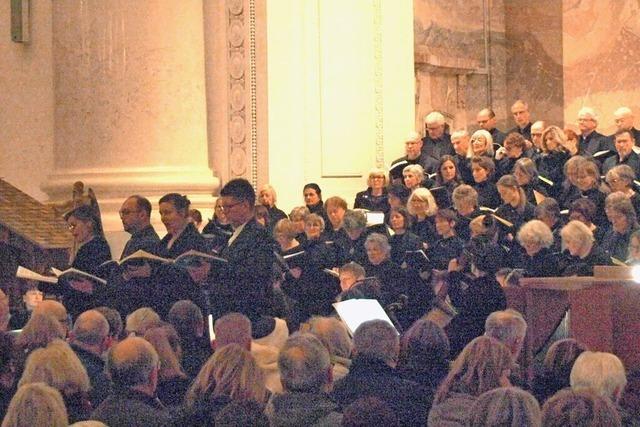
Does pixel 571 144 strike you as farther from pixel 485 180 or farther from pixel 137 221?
pixel 137 221

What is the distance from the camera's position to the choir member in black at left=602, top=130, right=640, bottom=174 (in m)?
12.5

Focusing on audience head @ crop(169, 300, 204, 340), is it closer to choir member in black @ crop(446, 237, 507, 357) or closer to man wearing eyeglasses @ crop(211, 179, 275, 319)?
man wearing eyeglasses @ crop(211, 179, 275, 319)

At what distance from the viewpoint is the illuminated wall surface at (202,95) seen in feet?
44.7

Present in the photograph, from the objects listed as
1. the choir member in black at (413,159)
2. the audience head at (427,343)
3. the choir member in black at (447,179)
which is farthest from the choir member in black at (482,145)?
the audience head at (427,343)

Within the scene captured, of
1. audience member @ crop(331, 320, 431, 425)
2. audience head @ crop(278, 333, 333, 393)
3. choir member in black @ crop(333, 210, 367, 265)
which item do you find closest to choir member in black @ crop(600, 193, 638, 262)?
choir member in black @ crop(333, 210, 367, 265)

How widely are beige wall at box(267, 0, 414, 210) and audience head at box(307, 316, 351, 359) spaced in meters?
6.99

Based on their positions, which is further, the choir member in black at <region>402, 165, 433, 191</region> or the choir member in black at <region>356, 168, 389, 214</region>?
the choir member in black at <region>356, 168, 389, 214</region>

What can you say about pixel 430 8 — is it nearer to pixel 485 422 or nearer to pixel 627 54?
pixel 627 54

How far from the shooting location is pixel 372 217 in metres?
12.3

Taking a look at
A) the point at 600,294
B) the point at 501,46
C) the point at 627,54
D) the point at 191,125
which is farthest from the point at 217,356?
the point at 501,46

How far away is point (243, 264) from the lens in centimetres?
824

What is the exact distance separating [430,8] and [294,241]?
7039 mm

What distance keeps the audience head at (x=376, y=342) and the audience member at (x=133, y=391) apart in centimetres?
87

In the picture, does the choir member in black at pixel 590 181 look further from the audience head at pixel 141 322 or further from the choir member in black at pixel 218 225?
the audience head at pixel 141 322
